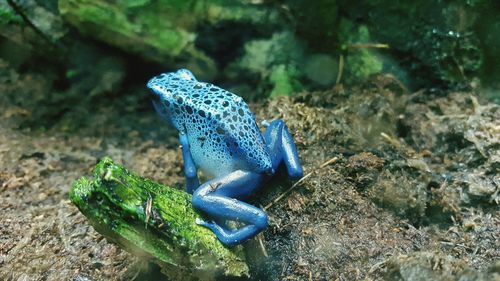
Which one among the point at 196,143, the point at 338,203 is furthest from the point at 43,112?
the point at 338,203

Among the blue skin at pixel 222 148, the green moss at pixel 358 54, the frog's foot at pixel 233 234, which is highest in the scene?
the green moss at pixel 358 54

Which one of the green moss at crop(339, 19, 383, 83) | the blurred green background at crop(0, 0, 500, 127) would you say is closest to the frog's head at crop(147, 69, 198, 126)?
the blurred green background at crop(0, 0, 500, 127)

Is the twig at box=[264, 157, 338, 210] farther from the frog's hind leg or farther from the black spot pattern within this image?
the black spot pattern

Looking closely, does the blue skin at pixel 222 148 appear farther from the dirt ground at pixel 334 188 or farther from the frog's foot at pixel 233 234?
the dirt ground at pixel 334 188

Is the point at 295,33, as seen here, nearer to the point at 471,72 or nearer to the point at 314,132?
the point at 314,132

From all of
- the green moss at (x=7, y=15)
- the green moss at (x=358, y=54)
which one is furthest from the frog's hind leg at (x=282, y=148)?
the green moss at (x=7, y=15)

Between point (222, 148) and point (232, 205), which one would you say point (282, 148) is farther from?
point (232, 205)

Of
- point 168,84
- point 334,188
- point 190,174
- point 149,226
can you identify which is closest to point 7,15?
point 168,84
